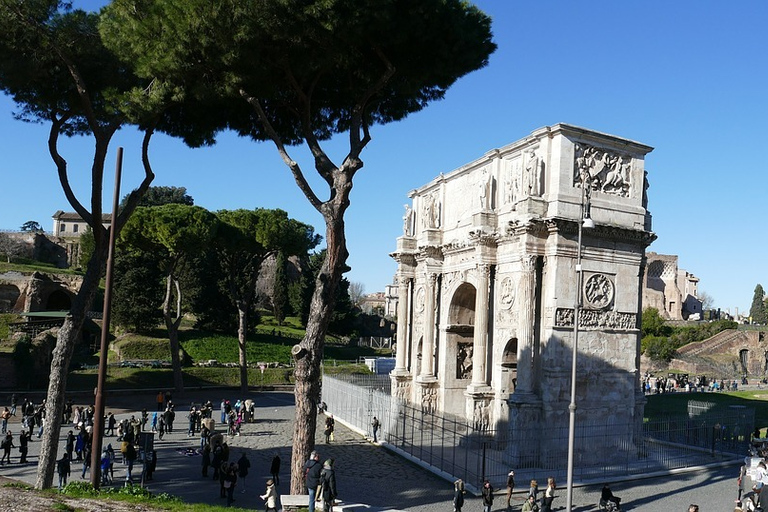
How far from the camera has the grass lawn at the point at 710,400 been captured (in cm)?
3052

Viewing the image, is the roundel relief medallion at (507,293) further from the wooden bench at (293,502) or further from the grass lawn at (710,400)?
the grass lawn at (710,400)

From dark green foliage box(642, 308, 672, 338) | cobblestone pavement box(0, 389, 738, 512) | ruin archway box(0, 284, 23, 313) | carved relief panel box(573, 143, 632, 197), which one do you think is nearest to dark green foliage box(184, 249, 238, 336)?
ruin archway box(0, 284, 23, 313)

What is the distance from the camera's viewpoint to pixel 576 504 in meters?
14.8

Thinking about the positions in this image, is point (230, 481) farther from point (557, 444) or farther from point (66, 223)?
point (66, 223)

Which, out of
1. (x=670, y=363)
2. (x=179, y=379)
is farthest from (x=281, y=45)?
(x=670, y=363)

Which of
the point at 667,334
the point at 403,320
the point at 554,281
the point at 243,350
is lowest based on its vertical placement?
the point at 243,350

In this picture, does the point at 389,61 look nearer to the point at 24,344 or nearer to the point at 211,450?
the point at 211,450

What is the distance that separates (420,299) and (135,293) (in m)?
24.6

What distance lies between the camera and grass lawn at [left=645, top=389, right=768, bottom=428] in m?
30.5

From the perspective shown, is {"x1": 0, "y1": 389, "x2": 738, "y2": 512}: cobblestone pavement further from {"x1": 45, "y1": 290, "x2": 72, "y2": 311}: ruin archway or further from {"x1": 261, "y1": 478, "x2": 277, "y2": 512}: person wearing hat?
{"x1": 45, "y1": 290, "x2": 72, "y2": 311}: ruin archway

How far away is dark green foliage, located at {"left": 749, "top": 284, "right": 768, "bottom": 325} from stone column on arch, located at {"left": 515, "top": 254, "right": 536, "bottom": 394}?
70.6 meters

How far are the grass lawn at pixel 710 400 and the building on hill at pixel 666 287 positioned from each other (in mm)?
33245

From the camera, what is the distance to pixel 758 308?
261ft

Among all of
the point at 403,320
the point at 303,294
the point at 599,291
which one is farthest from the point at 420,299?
the point at 303,294
